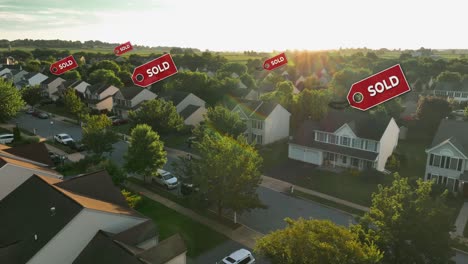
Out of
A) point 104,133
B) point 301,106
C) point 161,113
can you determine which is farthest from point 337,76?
point 104,133

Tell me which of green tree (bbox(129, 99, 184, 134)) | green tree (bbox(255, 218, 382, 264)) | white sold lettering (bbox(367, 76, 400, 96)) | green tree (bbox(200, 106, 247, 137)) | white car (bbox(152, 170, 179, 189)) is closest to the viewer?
green tree (bbox(255, 218, 382, 264))

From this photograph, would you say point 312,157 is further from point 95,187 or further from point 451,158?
point 95,187

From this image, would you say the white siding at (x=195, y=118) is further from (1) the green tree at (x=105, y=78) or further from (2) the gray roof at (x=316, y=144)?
(1) the green tree at (x=105, y=78)

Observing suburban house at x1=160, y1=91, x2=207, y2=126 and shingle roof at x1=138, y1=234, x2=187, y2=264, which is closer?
shingle roof at x1=138, y1=234, x2=187, y2=264

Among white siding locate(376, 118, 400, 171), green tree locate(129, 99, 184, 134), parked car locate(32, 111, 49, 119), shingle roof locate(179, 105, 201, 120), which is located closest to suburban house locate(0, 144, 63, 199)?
green tree locate(129, 99, 184, 134)

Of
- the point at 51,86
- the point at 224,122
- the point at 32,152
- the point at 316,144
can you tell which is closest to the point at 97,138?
the point at 32,152

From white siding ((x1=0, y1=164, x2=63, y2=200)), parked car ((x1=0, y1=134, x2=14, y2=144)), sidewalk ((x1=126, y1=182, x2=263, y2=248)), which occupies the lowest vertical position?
sidewalk ((x1=126, y1=182, x2=263, y2=248))

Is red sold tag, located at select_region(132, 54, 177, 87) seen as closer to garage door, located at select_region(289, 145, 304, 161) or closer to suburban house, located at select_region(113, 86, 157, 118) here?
garage door, located at select_region(289, 145, 304, 161)

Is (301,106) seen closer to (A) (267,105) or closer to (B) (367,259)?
(A) (267,105)
